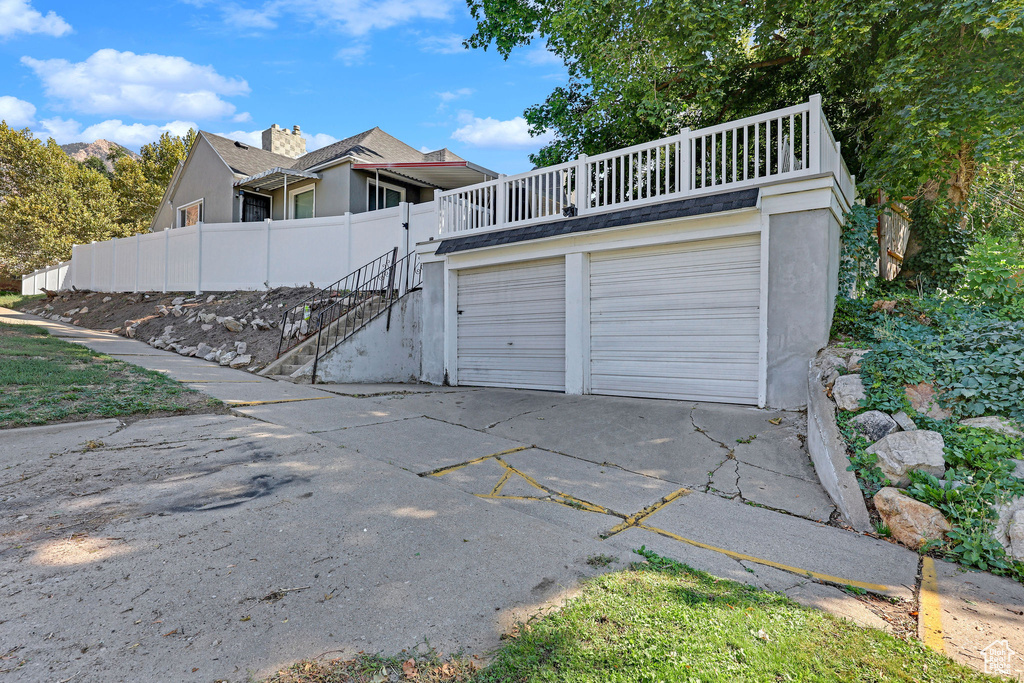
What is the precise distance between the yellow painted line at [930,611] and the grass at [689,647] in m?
0.10

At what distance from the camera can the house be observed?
639 inches

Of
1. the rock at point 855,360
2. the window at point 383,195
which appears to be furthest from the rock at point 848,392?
the window at point 383,195

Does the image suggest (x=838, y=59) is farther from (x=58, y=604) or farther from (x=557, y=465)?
(x=58, y=604)

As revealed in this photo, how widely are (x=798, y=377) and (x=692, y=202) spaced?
8.99 ft

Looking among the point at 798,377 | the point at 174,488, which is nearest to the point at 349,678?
the point at 174,488

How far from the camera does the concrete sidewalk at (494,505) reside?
239 centimetres

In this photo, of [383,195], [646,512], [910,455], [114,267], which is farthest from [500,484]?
[114,267]

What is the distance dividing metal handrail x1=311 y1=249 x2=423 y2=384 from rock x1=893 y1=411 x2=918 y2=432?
792 centimetres

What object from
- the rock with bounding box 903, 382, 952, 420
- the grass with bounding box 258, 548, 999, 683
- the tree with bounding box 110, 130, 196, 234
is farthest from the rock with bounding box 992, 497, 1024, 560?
the tree with bounding box 110, 130, 196, 234

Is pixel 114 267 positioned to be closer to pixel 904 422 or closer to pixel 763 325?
pixel 763 325

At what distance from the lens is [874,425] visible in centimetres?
398

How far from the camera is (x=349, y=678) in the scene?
1768 millimetres

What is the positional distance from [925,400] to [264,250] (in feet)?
47.2

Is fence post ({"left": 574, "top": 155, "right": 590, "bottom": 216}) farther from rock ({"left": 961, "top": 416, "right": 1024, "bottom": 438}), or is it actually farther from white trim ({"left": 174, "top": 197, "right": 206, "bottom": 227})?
white trim ({"left": 174, "top": 197, "right": 206, "bottom": 227})
